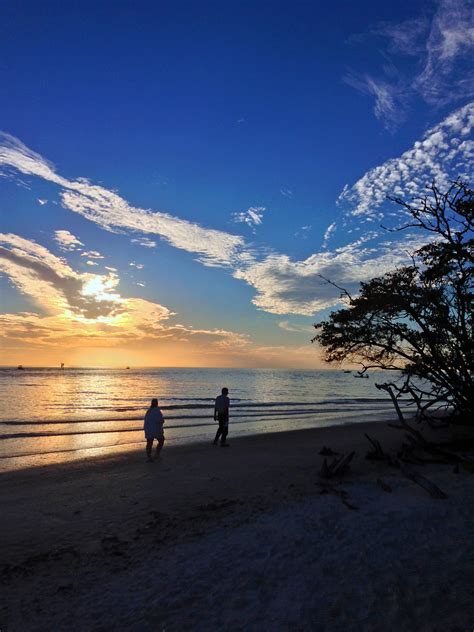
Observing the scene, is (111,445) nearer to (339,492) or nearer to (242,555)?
(339,492)

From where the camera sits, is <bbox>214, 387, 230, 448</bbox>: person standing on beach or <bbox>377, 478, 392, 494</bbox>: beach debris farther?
<bbox>214, 387, 230, 448</bbox>: person standing on beach

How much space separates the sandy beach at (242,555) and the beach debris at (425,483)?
0.51 ft

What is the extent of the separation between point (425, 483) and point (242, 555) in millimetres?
A: 5067

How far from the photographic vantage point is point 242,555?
18.2 feet

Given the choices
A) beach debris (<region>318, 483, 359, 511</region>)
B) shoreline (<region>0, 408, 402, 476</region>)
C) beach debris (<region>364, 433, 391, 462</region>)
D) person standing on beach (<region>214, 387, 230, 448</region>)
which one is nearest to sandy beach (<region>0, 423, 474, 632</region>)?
beach debris (<region>318, 483, 359, 511</region>)

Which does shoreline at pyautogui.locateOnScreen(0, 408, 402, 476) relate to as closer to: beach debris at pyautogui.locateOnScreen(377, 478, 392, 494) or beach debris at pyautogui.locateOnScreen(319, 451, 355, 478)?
beach debris at pyautogui.locateOnScreen(319, 451, 355, 478)

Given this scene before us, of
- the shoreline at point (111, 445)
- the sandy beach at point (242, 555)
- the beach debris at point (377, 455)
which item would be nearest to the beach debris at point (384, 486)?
the sandy beach at point (242, 555)

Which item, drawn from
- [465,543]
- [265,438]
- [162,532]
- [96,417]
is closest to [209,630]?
[162,532]

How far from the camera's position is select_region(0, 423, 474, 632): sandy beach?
4.28 metres

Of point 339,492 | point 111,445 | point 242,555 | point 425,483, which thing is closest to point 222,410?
point 111,445

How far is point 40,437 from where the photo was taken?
68.7 ft

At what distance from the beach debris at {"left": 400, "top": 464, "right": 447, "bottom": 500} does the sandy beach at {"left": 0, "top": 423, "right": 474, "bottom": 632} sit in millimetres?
155

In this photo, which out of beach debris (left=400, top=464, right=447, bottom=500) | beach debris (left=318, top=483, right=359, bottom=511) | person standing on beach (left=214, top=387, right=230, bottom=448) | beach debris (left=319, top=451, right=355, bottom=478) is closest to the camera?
beach debris (left=318, top=483, right=359, bottom=511)

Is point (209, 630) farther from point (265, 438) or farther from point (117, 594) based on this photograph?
point (265, 438)
